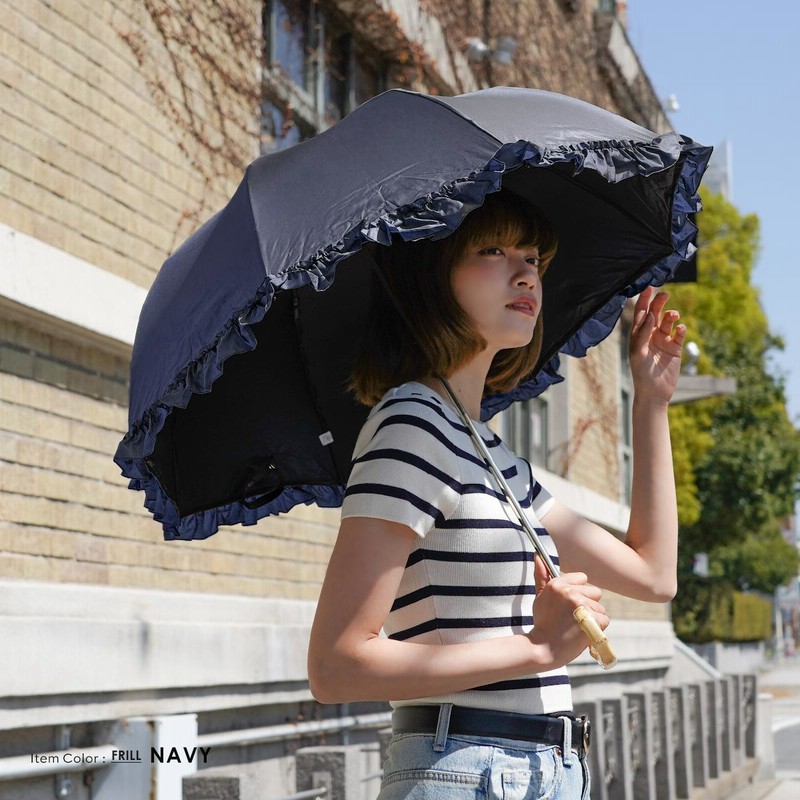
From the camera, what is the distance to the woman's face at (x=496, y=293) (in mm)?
2471

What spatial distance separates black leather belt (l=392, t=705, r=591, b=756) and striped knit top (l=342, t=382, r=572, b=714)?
0.01 metres

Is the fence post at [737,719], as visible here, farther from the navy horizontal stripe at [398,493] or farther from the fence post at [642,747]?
the navy horizontal stripe at [398,493]

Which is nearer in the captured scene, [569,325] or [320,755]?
[569,325]

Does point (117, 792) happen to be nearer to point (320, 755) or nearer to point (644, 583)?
point (320, 755)

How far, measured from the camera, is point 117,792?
164 inches

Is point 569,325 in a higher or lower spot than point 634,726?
higher

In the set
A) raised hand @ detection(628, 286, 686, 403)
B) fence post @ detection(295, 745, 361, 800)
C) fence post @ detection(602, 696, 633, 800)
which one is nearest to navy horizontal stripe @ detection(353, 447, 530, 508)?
raised hand @ detection(628, 286, 686, 403)

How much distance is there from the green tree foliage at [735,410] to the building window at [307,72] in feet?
72.7

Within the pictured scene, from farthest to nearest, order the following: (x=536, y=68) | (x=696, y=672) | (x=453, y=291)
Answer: (x=696, y=672)
(x=536, y=68)
(x=453, y=291)

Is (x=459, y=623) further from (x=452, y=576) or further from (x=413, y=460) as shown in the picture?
(x=413, y=460)

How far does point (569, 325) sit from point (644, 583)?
831 mm

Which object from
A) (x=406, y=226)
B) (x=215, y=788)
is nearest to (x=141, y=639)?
(x=215, y=788)

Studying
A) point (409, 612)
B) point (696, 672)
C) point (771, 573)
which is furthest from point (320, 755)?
point (771, 573)

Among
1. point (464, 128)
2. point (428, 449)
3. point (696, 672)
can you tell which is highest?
point (464, 128)
